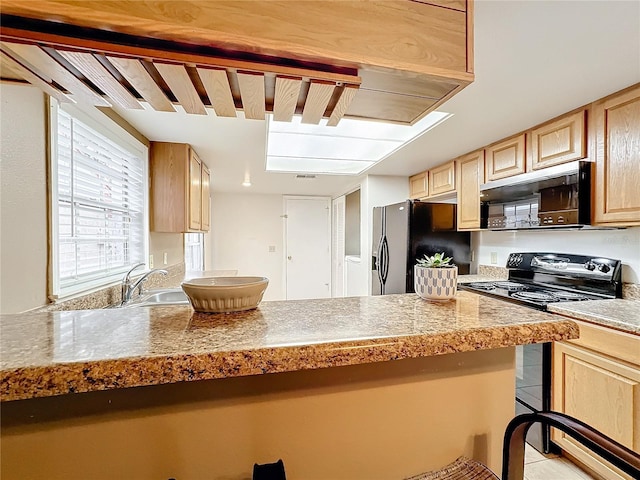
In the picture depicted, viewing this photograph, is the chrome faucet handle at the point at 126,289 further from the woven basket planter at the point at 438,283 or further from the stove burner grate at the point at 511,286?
the stove burner grate at the point at 511,286

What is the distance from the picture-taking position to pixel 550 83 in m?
1.55

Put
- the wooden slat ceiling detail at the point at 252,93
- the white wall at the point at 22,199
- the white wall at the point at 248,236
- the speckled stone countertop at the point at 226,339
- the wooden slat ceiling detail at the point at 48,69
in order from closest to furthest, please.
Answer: the speckled stone countertop at the point at 226,339 < the wooden slat ceiling detail at the point at 48,69 < the wooden slat ceiling detail at the point at 252,93 < the white wall at the point at 22,199 < the white wall at the point at 248,236

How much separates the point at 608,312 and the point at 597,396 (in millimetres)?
441

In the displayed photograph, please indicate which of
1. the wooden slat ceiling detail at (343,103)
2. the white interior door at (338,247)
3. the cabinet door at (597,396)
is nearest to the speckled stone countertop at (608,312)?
the cabinet door at (597,396)

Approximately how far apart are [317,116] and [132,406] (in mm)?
879

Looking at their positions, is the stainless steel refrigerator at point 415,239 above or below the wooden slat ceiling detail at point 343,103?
below

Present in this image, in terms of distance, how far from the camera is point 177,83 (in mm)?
728

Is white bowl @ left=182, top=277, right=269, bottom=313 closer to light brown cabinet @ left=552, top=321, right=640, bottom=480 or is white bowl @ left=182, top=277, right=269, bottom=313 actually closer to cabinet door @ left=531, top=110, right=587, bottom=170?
light brown cabinet @ left=552, top=321, right=640, bottom=480

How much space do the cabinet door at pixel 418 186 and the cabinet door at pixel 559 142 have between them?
1396 mm

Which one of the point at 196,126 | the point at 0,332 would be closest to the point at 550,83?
the point at 196,126

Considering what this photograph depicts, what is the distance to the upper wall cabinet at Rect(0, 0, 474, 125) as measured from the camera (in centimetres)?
62

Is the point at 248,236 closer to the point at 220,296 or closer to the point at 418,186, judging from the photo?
the point at 418,186

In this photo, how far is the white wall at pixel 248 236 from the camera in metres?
5.48

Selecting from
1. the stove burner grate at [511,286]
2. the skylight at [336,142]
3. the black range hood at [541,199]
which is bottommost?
the stove burner grate at [511,286]
